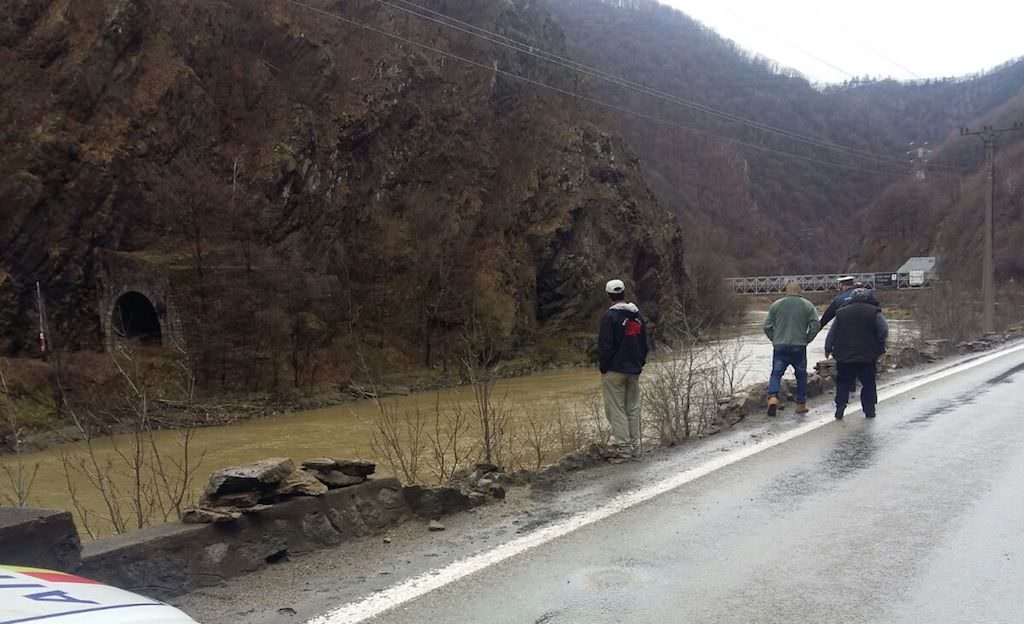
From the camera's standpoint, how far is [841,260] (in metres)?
138

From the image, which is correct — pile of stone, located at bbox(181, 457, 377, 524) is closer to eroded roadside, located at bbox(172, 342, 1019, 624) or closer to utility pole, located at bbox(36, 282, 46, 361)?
eroded roadside, located at bbox(172, 342, 1019, 624)

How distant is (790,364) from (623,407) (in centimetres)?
359

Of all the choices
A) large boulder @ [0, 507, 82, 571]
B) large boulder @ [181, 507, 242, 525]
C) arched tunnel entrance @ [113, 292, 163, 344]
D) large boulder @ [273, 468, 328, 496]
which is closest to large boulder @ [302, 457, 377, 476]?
large boulder @ [273, 468, 328, 496]

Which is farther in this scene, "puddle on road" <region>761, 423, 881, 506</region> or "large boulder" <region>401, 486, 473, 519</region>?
"puddle on road" <region>761, 423, 881, 506</region>

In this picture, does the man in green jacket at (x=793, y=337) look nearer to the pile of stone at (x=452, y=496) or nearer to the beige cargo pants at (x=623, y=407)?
the beige cargo pants at (x=623, y=407)

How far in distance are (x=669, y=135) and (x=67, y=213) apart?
120459mm

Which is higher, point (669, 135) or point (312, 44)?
point (669, 135)

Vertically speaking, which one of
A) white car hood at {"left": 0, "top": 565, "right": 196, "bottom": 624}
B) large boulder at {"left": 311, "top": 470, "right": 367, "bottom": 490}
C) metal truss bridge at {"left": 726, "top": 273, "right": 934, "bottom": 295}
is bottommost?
large boulder at {"left": 311, "top": 470, "right": 367, "bottom": 490}

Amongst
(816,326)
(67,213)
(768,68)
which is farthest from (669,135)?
(816,326)

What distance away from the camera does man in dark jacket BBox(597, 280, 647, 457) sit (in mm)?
8430

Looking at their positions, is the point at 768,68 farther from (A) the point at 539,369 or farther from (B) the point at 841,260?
(A) the point at 539,369

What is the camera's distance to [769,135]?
480 feet

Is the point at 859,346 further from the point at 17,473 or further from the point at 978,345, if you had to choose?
the point at 978,345

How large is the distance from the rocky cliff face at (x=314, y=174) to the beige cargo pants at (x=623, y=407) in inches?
875
